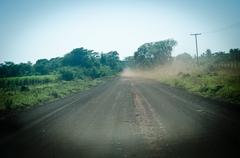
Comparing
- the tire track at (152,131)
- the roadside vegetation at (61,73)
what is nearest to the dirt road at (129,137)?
the tire track at (152,131)

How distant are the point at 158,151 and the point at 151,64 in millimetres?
116217

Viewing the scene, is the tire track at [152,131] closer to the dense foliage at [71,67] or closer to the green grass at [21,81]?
the green grass at [21,81]

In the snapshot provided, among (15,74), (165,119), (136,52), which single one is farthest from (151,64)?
(165,119)

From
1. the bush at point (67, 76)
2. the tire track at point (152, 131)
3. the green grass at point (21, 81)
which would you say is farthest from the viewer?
the bush at point (67, 76)

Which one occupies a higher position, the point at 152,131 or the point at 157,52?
the point at 157,52

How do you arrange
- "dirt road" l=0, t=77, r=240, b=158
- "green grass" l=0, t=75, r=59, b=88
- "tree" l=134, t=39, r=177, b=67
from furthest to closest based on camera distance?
"tree" l=134, t=39, r=177, b=67
"green grass" l=0, t=75, r=59, b=88
"dirt road" l=0, t=77, r=240, b=158

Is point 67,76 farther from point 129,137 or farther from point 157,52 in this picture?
point 129,137

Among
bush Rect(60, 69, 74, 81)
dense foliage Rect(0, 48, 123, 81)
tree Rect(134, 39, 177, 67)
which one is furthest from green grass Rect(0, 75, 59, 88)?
tree Rect(134, 39, 177, 67)

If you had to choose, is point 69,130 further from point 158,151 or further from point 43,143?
point 158,151

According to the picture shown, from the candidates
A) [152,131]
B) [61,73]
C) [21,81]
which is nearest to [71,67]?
[61,73]

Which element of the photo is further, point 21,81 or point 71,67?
point 71,67

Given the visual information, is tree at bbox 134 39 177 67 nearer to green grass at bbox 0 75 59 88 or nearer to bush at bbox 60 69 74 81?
bush at bbox 60 69 74 81

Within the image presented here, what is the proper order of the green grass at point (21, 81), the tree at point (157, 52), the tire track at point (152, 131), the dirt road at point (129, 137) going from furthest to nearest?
the tree at point (157, 52)
the green grass at point (21, 81)
the tire track at point (152, 131)
the dirt road at point (129, 137)

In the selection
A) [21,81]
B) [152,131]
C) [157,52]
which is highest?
[157,52]
